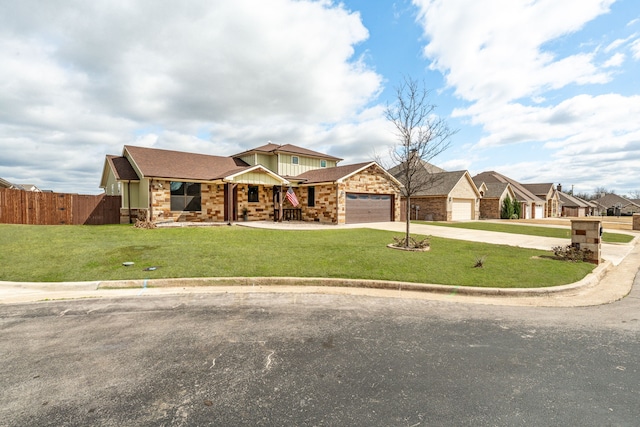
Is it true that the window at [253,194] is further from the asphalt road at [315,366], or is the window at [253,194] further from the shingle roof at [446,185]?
the asphalt road at [315,366]

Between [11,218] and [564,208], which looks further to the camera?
[564,208]

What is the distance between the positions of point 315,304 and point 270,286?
1.68m

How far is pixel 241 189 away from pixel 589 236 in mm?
19116

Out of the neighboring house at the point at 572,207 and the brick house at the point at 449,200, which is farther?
the neighboring house at the point at 572,207

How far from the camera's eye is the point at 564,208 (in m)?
61.8

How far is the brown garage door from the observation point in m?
23.2

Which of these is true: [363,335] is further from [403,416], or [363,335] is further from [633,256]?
[633,256]

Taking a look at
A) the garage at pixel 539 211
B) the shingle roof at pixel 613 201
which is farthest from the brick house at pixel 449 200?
the shingle roof at pixel 613 201

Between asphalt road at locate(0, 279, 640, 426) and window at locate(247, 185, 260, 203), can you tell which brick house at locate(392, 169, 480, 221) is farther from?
asphalt road at locate(0, 279, 640, 426)

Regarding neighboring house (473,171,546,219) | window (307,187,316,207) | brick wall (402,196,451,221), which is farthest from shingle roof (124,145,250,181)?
neighboring house (473,171,546,219)

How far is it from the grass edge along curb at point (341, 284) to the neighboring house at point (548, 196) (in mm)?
53503

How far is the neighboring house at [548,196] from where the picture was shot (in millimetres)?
51750

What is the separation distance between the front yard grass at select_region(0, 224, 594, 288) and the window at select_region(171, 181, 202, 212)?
24.0 feet

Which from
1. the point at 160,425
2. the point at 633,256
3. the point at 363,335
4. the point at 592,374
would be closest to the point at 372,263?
the point at 363,335
